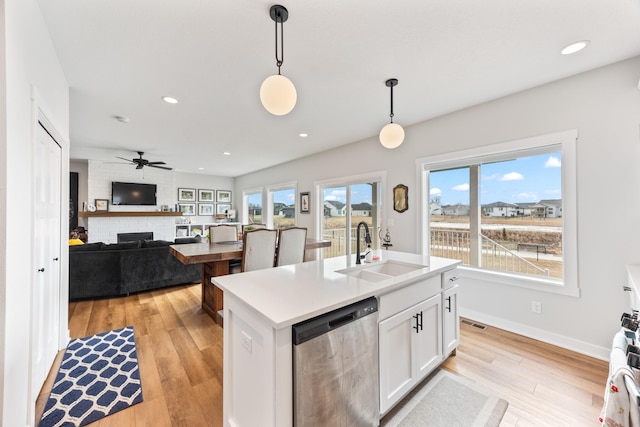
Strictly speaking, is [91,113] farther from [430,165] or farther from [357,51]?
[430,165]

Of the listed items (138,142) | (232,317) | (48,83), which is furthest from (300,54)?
(138,142)

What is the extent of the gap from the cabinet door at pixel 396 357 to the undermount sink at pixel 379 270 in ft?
1.02

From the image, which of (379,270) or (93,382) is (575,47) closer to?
(379,270)

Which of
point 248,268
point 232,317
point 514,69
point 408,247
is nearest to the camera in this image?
point 232,317

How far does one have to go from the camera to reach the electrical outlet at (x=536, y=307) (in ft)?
8.26

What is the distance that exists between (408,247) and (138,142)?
4898 millimetres

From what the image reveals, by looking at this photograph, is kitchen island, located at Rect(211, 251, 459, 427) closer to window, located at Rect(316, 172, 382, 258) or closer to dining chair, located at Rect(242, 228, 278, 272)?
dining chair, located at Rect(242, 228, 278, 272)

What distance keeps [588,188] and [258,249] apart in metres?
3.26

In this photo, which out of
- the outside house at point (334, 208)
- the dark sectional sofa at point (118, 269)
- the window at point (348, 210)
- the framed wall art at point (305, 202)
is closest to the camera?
the dark sectional sofa at point (118, 269)

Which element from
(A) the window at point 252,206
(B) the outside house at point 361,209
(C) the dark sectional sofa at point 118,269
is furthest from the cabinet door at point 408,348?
(A) the window at point 252,206

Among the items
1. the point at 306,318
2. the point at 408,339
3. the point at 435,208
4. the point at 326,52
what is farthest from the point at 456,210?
the point at 306,318

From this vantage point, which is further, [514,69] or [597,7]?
[514,69]

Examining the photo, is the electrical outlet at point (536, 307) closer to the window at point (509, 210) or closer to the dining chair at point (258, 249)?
the window at point (509, 210)

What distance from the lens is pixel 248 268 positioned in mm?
2869
